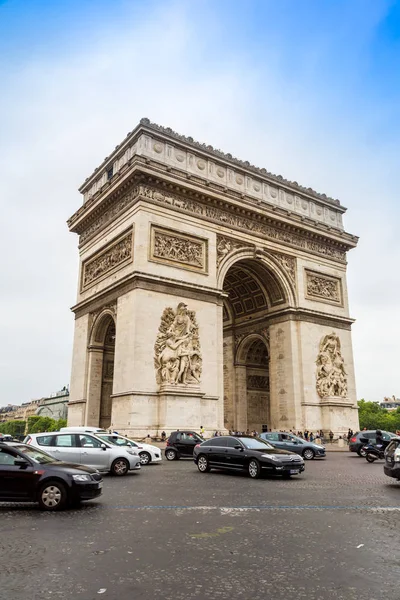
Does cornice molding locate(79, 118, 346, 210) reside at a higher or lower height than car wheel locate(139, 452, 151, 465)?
higher

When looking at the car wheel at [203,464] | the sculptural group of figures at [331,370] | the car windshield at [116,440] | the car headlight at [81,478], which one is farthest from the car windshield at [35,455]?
the sculptural group of figures at [331,370]

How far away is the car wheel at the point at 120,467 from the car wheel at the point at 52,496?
5573 millimetres

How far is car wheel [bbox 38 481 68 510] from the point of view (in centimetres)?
841

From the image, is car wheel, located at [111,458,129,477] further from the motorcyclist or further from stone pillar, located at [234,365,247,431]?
stone pillar, located at [234,365,247,431]

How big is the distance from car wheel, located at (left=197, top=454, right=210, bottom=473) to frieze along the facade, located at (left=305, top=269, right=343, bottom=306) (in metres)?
19.9

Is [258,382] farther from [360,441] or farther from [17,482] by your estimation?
[17,482]

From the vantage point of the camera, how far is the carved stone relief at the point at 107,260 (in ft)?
88.4

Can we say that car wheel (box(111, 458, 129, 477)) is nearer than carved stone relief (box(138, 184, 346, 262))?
Yes

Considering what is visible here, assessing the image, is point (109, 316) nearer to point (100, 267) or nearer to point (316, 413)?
point (100, 267)

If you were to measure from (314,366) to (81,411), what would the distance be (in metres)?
14.5

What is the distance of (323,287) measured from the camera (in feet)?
114

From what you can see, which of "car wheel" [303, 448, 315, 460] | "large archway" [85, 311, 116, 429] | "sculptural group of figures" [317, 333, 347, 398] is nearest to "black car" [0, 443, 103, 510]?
"car wheel" [303, 448, 315, 460]

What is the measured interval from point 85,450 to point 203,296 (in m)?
15.3

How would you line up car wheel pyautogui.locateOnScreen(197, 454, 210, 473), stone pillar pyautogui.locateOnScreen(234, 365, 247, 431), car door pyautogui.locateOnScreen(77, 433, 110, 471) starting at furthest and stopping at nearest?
stone pillar pyautogui.locateOnScreen(234, 365, 247, 431), car wheel pyautogui.locateOnScreen(197, 454, 210, 473), car door pyautogui.locateOnScreen(77, 433, 110, 471)
